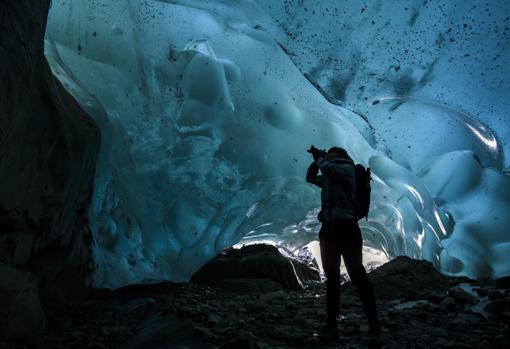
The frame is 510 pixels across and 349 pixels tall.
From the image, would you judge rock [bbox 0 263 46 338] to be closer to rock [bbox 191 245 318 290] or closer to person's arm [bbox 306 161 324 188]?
person's arm [bbox 306 161 324 188]

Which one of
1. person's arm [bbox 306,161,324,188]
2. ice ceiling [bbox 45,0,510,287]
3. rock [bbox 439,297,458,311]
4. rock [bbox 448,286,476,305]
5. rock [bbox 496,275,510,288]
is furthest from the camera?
ice ceiling [bbox 45,0,510,287]

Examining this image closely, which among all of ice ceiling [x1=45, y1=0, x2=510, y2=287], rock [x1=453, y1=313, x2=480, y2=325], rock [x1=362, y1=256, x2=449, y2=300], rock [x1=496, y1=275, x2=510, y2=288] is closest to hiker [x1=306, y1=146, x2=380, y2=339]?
rock [x1=453, y1=313, x2=480, y2=325]

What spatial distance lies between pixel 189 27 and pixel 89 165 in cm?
410

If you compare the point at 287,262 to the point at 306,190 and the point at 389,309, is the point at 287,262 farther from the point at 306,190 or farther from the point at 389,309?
the point at 389,309

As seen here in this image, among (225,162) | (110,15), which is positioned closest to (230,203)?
(225,162)

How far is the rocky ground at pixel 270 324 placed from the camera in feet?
10.4

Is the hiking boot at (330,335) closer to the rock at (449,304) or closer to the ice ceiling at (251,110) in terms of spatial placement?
the rock at (449,304)

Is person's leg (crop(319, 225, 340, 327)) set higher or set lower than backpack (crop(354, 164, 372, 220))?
lower

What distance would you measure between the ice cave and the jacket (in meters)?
1.01

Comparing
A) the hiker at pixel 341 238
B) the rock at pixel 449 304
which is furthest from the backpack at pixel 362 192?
the rock at pixel 449 304

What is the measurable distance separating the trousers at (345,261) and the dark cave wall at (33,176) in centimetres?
221

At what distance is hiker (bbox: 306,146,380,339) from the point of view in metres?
3.20

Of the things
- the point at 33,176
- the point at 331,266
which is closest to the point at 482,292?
the point at 331,266

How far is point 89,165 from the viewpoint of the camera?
5754 millimetres
